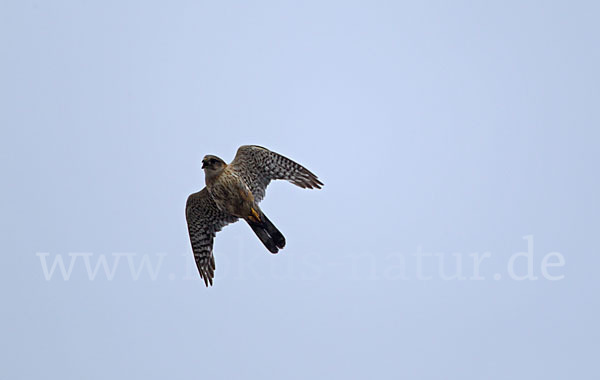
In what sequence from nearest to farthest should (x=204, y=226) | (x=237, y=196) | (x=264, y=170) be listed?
(x=237, y=196) → (x=264, y=170) → (x=204, y=226)

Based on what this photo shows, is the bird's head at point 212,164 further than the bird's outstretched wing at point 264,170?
No

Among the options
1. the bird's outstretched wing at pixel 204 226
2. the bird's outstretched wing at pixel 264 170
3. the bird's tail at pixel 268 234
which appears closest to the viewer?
the bird's tail at pixel 268 234

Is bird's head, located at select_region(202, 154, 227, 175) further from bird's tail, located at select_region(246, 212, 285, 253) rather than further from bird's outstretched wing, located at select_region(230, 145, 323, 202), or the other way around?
bird's tail, located at select_region(246, 212, 285, 253)

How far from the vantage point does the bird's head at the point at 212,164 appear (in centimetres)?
1241

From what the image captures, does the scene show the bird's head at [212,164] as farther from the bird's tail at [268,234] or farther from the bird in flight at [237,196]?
the bird's tail at [268,234]

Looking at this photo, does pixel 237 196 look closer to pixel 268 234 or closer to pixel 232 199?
pixel 232 199

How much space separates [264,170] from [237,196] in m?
0.85

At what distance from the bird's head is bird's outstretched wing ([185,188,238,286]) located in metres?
1.01

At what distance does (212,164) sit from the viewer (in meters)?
12.4

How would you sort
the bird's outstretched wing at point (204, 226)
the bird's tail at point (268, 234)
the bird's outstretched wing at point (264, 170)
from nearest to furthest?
the bird's tail at point (268, 234), the bird's outstretched wing at point (264, 170), the bird's outstretched wing at point (204, 226)

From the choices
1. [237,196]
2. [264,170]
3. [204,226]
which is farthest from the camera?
[204,226]

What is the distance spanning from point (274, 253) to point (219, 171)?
69.5 inches

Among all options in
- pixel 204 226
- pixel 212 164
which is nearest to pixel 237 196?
pixel 212 164

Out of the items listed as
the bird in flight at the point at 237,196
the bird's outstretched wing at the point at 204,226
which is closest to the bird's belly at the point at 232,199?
the bird in flight at the point at 237,196
